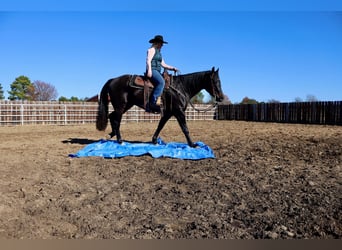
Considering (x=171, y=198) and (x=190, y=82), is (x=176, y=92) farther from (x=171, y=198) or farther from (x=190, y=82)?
(x=171, y=198)

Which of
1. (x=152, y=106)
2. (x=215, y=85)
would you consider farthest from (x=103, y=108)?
(x=215, y=85)

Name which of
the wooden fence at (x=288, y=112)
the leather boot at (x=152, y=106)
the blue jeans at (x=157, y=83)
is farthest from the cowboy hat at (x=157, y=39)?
the wooden fence at (x=288, y=112)

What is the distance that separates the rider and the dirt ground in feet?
4.97

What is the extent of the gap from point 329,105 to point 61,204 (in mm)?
16998

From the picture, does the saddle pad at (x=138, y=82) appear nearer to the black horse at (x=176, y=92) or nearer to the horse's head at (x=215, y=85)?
the black horse at (x=176, y=92)

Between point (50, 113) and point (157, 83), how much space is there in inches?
563

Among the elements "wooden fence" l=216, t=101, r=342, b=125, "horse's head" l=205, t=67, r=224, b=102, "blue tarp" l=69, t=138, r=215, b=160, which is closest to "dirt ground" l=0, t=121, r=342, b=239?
"blue tarp" l=69, t=138, r=215, b=160

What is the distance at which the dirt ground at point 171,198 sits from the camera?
2299mm

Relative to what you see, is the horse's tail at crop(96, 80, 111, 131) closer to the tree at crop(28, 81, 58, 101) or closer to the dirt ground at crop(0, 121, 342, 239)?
the dirt ground at crop(0, 121, 342, 239)

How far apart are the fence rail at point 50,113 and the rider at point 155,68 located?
14.0 m

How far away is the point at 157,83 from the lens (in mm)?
5910

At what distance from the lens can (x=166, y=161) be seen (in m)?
4.88

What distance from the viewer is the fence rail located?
16.8 metres

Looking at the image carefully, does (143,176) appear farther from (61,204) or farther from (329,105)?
(329,105)
